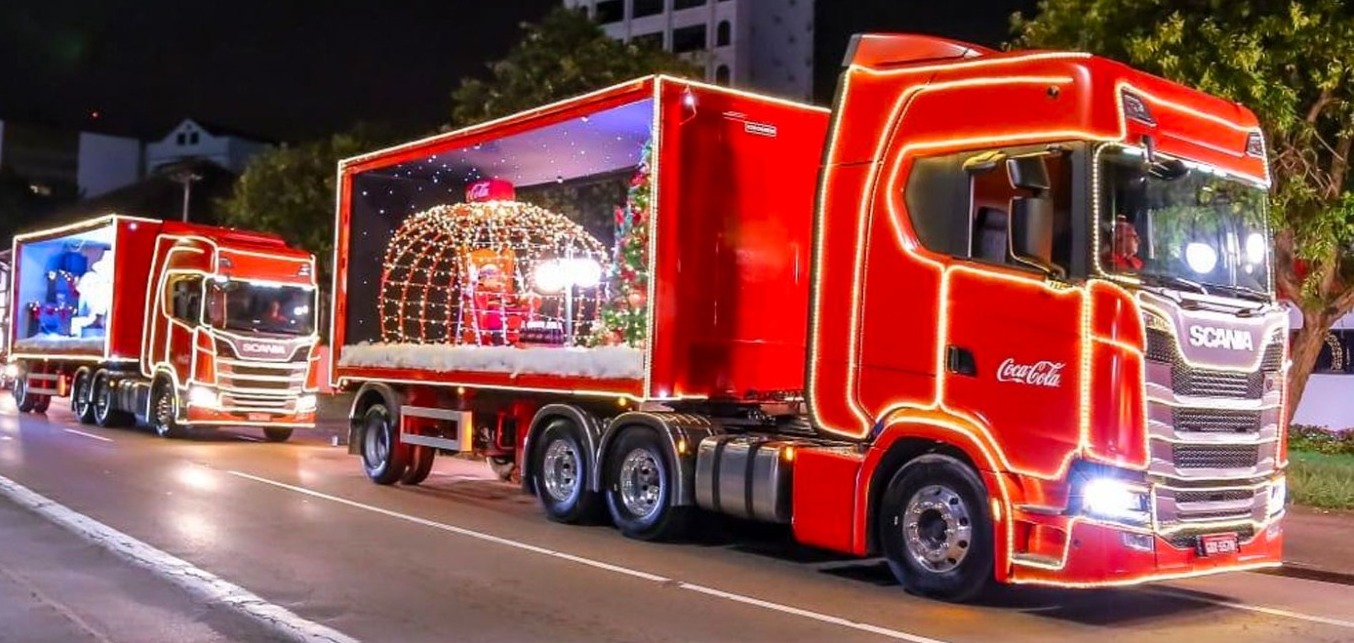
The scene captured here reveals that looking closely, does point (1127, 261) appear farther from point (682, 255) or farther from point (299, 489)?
point (299, 489)

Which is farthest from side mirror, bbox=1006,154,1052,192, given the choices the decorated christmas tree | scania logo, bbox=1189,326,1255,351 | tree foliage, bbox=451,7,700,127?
tree foliage, bbox=451,7,700,127

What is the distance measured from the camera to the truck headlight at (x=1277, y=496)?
9.55 metres

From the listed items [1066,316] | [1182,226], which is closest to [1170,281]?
[1182,226]

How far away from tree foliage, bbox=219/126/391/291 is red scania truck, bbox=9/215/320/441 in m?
10.6

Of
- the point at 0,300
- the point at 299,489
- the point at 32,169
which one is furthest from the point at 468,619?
the point at 32,169

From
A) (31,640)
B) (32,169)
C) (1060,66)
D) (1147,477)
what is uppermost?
(32,169)

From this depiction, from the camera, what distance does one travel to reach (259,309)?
77.4 feet

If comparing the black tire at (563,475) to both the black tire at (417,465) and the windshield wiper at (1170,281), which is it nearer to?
the black tire at (417,465)

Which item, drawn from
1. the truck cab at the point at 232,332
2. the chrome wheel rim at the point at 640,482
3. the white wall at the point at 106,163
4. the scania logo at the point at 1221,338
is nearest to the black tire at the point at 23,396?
the truck cab at the point at 232,332

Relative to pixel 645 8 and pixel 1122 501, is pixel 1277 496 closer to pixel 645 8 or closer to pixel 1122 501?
pixel 1122 501

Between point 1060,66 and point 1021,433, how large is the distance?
7.79 feet

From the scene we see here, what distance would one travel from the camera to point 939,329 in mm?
9578

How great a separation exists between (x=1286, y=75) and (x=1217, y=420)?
7801mm

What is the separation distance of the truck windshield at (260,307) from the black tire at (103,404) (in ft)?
13.6
